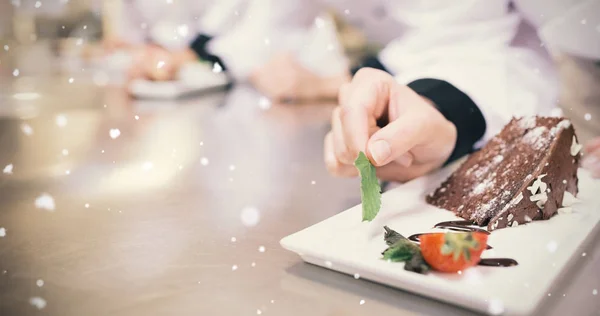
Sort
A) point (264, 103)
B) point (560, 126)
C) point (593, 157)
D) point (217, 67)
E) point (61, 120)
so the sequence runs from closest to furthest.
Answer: point (560, 126), point (593, 157), point (61, 120), point (264, 103), point (217, 67)

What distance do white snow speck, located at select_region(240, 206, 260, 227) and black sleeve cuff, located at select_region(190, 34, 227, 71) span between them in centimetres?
153

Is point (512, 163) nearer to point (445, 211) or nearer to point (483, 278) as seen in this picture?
point (445, 211)

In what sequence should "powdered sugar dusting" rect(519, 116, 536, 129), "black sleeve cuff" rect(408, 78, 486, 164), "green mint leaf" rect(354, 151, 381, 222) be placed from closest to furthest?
1. "green mint leaf" rect(354, 151, 381, 222)
2. "powdered sugar dusting" rect(519, 116, 536, 129)
3. "black sleeve cuff" rect(408, 78, 486, 164)

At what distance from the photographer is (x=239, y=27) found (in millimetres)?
2523

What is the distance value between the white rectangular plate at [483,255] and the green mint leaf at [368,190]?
3cm

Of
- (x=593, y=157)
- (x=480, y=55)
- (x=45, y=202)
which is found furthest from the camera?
(x=480, y=55)

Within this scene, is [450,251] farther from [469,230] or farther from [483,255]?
[469,230]

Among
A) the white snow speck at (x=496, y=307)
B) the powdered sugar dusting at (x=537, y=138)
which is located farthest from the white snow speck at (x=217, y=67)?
the white snow speck at (x=496, y=307)

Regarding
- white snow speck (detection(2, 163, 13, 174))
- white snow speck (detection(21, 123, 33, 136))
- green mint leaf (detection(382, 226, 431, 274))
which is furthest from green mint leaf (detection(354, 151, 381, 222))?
white snow speck (detection(21, 123, 33, 136))

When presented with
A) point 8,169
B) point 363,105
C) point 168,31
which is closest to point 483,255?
point 363,105

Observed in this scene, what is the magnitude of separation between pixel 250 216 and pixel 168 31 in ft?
5.84

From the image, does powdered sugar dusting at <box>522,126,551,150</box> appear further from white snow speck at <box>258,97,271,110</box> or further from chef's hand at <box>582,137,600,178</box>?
white snow speck at <box>258,97,271,110</box>

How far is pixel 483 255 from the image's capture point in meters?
0.83

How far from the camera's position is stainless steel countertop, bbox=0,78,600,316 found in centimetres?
75
